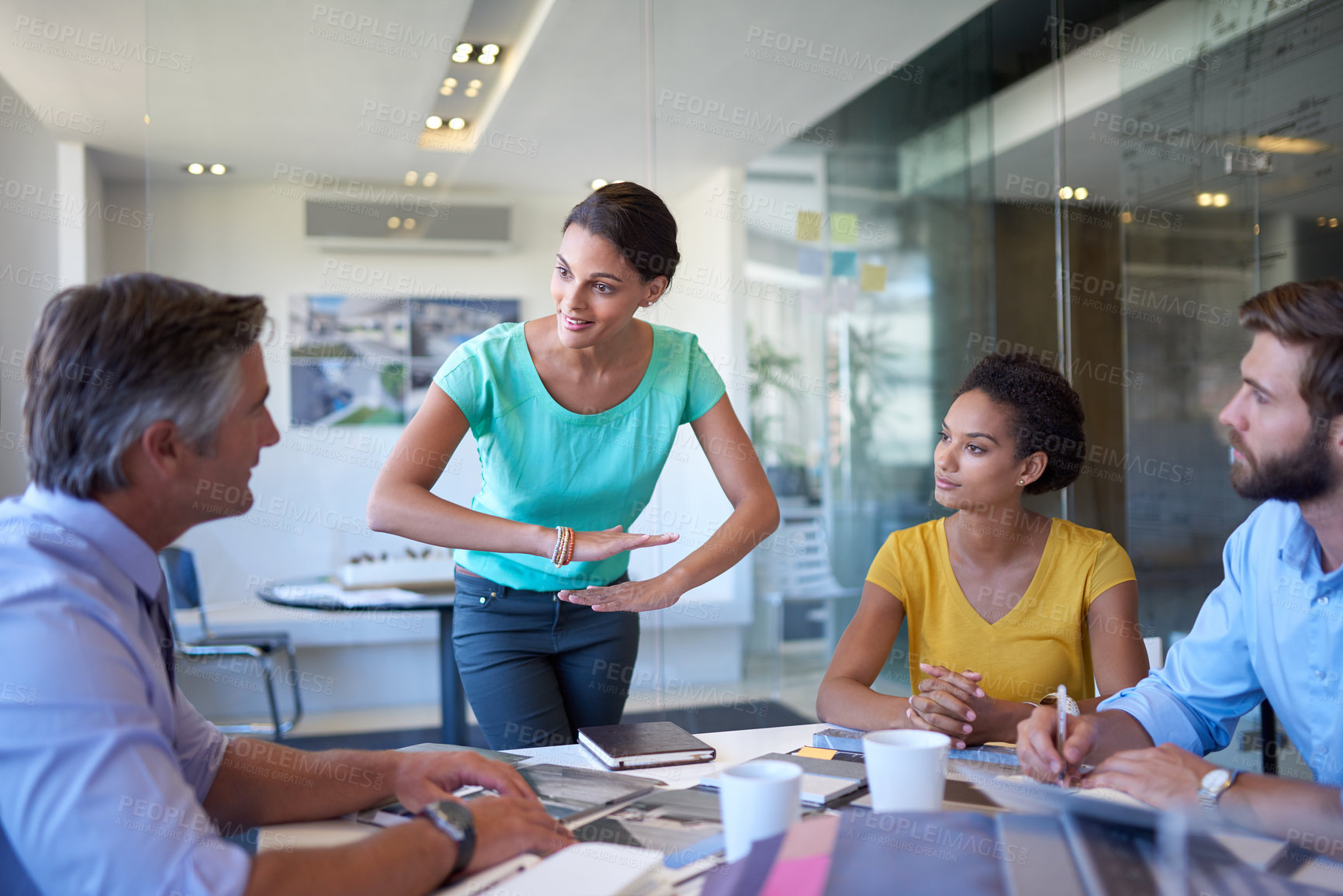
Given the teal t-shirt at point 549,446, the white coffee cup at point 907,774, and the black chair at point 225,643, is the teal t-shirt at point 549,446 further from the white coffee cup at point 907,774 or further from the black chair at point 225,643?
the black chair at point 225,643

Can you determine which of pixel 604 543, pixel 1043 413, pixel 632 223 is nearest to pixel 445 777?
pixel 604 543

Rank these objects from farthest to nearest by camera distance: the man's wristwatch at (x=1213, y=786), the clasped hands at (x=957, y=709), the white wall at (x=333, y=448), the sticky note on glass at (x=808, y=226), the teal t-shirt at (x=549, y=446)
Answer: the sticky note on glass at (x=808, y=226) → the white wall at (x=333, y=448) → the teal t-shirt at (x=549, y=446) → the clasped hands at (x=957, y=709) → the man's wristwatch at (x=1213, y=786)

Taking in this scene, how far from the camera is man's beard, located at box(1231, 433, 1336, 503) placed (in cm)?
133

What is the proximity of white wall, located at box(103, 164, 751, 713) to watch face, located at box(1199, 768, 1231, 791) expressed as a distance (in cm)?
303

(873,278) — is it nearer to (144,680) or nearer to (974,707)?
(974,707)

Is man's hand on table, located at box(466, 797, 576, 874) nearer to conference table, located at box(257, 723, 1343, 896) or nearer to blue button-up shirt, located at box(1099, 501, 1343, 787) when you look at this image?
conference table, located at box(257, 723, 1343, 896)

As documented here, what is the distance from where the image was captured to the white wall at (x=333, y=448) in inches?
142

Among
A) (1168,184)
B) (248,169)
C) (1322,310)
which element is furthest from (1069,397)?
(248,169)

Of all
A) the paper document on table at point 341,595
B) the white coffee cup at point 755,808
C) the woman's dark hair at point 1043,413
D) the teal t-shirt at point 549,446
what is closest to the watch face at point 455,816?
the white coffee cup at point 755,808

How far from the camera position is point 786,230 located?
14.9 feet

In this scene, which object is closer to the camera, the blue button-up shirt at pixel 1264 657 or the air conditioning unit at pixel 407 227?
the blue button-up shirt at pixel 1264 657

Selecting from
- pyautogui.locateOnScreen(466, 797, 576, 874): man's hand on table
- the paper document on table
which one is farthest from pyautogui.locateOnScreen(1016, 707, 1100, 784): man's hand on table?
the paper document on table

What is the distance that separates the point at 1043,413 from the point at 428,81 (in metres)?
2.74

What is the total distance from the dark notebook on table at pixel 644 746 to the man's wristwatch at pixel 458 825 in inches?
→ 15.0
